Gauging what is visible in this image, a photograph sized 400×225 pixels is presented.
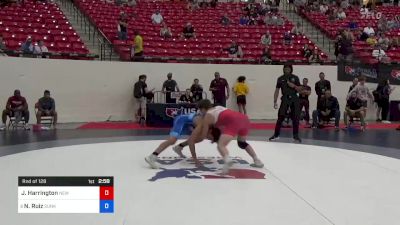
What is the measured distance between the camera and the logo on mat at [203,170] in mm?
5602

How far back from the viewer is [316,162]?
6746 millimetres

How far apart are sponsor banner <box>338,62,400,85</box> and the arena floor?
6411mm

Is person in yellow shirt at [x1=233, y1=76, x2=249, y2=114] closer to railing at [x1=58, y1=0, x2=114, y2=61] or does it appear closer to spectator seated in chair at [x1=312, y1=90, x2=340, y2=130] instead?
spectator seated in chair at [x1=312, y1=90, x2=340, y2=130]

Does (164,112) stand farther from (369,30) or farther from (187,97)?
(369,30)

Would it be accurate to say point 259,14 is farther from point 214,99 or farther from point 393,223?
point 393,223

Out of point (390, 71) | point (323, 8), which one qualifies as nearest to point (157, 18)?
point (390, 71)

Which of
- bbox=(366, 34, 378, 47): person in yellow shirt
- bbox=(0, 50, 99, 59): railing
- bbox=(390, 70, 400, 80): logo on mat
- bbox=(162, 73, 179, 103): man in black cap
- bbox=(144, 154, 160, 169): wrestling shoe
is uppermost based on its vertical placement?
bbox=(366, 34, 378, 47): person in yellow shirt

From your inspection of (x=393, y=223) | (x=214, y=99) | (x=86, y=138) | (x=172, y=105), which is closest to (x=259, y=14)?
(x=214, y=99)

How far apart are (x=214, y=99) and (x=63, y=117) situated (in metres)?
4.32

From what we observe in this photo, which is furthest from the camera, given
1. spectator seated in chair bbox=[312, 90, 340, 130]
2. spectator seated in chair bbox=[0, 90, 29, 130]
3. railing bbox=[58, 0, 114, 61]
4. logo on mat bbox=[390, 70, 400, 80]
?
logo on mat bbox=[390, 70, 400, 80]

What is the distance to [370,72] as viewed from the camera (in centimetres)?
1518

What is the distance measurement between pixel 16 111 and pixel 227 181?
768cm

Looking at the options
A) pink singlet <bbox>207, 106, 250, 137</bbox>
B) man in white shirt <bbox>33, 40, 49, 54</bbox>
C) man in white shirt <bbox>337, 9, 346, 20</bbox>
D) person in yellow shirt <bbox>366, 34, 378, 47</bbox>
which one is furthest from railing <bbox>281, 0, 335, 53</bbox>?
pink singlet <bbox>207, 106, 250, 137</bbox>

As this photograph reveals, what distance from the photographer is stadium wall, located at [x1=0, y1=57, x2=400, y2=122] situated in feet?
41.1
